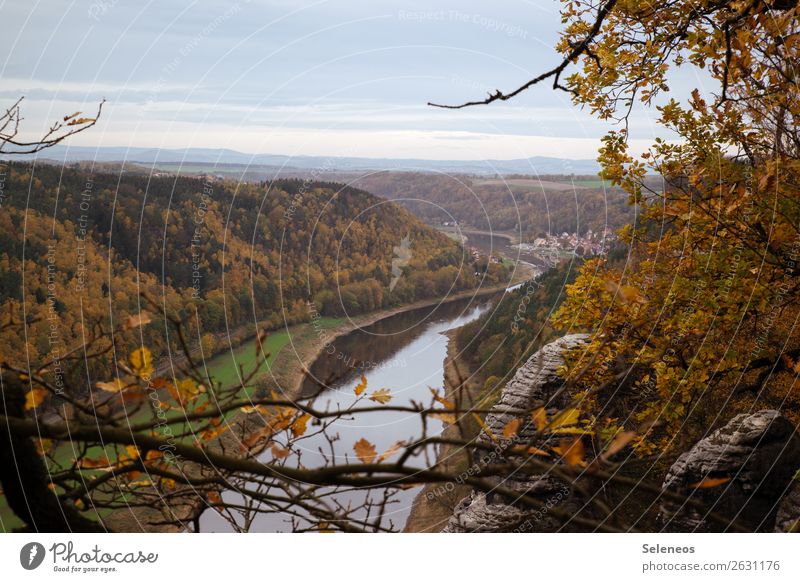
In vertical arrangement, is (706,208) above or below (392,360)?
above

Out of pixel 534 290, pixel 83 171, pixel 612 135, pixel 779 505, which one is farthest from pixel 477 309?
pixel 83 171

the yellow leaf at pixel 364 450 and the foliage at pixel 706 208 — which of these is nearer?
the yellow leaf at pixel 364 450

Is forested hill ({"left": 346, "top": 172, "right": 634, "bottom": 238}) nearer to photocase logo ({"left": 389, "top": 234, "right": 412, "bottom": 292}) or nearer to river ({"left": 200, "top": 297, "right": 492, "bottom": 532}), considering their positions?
photocase logo ({"left": 389, "top": 234, "right": 412, "bottom": 292})

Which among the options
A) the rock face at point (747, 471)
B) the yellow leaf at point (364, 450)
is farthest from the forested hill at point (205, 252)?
the rock face at point (747, 471)

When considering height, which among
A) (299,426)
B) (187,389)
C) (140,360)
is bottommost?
(299,426)

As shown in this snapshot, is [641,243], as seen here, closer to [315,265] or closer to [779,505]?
[779,505]

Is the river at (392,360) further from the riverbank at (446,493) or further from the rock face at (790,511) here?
the rock face at (790,511)

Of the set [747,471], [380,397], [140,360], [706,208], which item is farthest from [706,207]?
[140,360]

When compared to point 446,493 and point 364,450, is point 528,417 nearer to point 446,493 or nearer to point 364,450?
point 446,493
